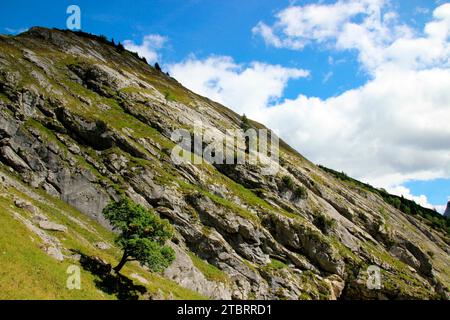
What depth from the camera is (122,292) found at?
4553 centimetres

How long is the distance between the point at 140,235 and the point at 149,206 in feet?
90.0

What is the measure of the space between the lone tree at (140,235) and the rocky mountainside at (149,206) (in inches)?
175

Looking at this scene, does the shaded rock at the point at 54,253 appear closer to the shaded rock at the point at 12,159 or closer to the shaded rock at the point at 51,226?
the shaded rock at the point at 51,226

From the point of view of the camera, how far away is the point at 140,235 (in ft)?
161

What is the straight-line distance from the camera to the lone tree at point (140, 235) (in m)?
46.9

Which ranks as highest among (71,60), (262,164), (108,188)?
(71,60)

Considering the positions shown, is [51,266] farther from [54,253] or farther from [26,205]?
[26,205]

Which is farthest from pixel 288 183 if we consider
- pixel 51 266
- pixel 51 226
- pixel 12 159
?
pixel 51 266

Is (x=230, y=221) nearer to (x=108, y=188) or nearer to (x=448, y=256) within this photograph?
(x=108, y=188)

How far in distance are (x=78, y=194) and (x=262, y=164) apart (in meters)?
57.9

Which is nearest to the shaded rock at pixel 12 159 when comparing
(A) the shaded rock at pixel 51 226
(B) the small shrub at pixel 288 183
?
(A) the shaded rock at pixel 51 226

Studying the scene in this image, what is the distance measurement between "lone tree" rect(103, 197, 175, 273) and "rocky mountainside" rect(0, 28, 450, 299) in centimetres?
444

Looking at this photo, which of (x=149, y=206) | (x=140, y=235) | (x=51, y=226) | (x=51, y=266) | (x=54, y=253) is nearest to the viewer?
(x=51, y=266)
